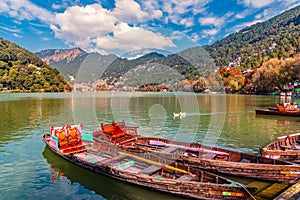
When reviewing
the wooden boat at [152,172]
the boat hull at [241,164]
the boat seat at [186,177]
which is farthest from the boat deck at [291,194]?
the boat seat at [186,177]

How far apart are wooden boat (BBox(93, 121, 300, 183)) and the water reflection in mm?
3049

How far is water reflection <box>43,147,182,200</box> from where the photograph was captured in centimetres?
1116

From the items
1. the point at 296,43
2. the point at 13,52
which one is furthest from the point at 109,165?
the point at 13,52

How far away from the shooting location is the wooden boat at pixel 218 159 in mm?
11664

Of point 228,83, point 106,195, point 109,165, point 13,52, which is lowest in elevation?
point 106,195

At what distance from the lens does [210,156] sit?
14.4 meters

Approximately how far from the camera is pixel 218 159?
46.2ft

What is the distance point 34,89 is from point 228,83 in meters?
125

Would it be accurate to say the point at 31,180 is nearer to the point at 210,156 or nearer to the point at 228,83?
the point at 210,156

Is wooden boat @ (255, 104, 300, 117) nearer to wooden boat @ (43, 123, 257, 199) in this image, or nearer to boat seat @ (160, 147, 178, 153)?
boat seat @ (160, 147, 178, 153)

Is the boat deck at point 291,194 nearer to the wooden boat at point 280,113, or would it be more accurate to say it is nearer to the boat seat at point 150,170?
the boat seat at point 150,170

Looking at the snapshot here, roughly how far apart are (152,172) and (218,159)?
4618 mm

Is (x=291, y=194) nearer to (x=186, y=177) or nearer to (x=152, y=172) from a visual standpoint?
(x=186, y=177)

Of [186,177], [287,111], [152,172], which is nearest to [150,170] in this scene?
[152,172]
